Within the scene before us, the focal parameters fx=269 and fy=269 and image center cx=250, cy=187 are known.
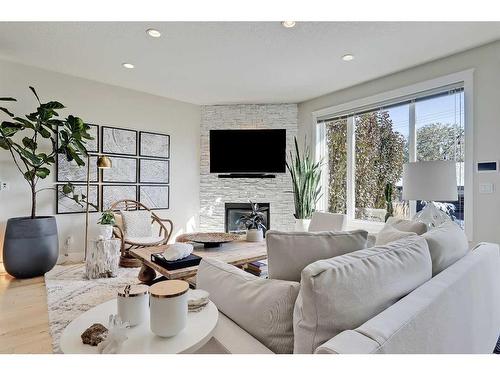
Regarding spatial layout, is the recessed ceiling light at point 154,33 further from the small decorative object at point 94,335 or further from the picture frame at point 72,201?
the small decorative object at point 94,335

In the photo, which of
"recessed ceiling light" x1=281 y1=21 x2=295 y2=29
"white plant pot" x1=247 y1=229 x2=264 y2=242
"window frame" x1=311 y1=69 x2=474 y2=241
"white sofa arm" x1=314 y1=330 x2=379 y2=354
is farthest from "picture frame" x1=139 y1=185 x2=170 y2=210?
"white sofa arm" x1=314 y1=330 x2=379 y2=354

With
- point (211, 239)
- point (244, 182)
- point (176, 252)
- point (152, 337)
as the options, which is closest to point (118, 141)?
point (244, 182)

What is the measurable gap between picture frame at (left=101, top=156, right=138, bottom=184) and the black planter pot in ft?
3.54

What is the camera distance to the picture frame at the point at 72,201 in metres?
3.63

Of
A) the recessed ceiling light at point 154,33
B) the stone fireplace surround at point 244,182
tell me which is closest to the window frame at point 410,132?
the stone fireplace surround at point 244,182

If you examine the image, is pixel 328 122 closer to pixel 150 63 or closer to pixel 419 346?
pixel 150 63

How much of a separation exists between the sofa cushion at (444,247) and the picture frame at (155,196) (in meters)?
3.94

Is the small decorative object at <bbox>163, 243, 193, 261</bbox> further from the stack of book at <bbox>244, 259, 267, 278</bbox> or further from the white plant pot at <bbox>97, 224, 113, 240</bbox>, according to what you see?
the white plant pot at <bbox>97, 224, 113, 240</bbox>

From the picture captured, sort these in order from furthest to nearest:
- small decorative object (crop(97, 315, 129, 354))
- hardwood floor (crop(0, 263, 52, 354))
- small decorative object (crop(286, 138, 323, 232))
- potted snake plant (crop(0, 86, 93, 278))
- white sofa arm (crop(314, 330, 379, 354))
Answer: small decorative object (crop(286, 138, 323, 232)) < potted snake plant (crop(0, 86, 93, 278)) < hardwood floor (crop(0, 263, 52, 354)) < small decorative object (crop(97, 315, 129, 354)) < white sofa arm (crop(314, 330, 379, 354))

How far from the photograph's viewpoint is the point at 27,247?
117 inches

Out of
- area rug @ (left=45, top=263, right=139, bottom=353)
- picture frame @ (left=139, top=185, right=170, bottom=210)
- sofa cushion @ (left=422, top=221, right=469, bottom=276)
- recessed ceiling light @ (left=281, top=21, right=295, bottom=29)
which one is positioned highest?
recessed ceiling light @ (left=281, top=21, right=295, bottom=29)

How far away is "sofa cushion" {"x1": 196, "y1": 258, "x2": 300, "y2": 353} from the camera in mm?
876
